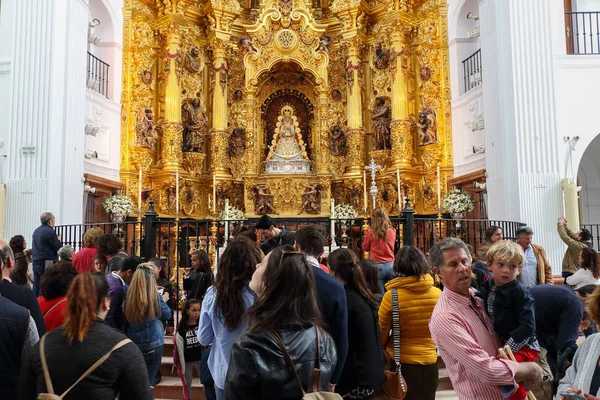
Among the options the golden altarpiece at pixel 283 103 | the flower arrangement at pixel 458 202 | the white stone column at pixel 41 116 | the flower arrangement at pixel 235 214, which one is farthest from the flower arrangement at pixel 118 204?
the flower arrangement at pixel 458 202

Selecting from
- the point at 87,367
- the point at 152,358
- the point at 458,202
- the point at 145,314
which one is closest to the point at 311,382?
the point at 87,367

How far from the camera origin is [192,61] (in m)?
16.9

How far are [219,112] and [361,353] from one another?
14224mm

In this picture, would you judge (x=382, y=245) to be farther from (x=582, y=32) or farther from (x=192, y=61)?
(x=192, y=61)

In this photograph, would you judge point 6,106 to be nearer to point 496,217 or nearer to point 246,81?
point 246,81

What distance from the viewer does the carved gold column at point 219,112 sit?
16812 mm

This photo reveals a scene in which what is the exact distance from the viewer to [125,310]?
457 cm

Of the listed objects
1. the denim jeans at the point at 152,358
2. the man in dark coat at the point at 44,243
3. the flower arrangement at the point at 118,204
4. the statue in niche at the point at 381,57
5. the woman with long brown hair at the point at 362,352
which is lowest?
the denim jeans at the point at 152,358

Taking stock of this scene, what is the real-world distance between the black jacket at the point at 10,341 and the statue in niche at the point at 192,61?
48.1 feet

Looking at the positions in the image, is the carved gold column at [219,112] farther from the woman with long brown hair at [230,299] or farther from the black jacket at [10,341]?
the black jacket at [10,341]

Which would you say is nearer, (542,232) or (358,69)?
(542,232)

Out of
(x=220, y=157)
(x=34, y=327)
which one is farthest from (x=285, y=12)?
(x=34, y=327)

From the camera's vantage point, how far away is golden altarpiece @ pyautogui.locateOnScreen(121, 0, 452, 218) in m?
15.6

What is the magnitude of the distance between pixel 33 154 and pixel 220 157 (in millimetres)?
6269
